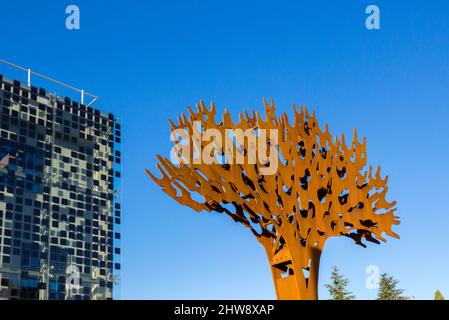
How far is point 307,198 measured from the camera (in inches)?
749

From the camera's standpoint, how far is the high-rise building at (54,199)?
60119 mm

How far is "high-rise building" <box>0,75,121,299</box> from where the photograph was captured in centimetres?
6012

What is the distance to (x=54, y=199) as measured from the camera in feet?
214

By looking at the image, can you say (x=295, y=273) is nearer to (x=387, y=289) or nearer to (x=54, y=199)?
(x=387, y=289)

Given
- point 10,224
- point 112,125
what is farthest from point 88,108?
point 10,224

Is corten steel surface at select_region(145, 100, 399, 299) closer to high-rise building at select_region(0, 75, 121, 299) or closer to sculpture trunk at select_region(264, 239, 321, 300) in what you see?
sculpture trunk at select_region(264, 239, 321, 300)

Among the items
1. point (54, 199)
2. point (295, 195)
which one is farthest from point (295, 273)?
point (54, 199)

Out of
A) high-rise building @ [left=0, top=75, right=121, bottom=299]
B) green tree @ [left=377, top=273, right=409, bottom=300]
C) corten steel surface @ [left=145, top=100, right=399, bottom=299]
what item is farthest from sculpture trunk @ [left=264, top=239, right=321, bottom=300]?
high-rise building @ [left=0, top=75, right=121, bottom=299]

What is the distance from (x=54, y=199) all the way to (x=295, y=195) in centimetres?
5085

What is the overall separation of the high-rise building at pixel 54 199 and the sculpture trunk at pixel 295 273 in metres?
44.4

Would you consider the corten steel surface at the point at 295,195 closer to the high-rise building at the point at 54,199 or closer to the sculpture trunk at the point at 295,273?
the sculpture trunk at the point at 295,273

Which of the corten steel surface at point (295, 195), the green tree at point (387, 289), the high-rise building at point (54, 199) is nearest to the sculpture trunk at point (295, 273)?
the corten steel surface at point (295, 195)
